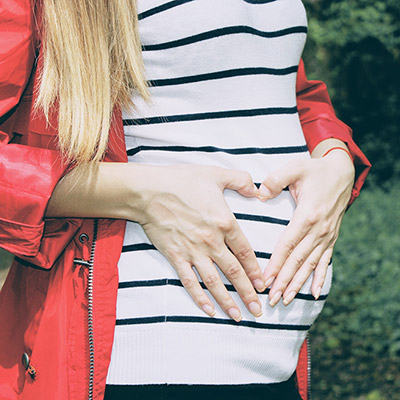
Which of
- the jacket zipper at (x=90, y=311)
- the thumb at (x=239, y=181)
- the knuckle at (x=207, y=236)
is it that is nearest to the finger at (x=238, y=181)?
the thumb at (x=239, y=181)

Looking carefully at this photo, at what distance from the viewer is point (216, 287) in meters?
1.20

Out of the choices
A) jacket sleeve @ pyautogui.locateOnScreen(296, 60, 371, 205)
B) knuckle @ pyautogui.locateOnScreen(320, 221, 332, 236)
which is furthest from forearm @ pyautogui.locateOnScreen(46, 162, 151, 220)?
jacket sleeve @ pyautogui.locateOnScreen(296, 60, 371, 205)

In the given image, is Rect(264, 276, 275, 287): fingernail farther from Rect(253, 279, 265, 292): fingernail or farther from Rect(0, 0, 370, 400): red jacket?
Rect(0, 0, 370, 400): red jacket

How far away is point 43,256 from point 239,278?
417mm

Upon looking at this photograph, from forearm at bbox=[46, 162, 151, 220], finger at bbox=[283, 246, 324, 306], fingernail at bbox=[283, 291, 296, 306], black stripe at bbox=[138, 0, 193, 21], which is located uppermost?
black stripe at bbox=[138, 0, 193, 21]

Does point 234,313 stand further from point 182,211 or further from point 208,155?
point 208,155

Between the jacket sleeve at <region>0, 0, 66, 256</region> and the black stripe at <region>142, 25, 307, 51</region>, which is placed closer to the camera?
the jacket sleeve at <region>0, 0, 66, 256</region>

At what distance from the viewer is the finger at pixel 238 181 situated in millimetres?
1218

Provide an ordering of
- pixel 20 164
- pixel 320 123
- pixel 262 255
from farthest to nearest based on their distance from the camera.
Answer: pixel 320 123
pixel 262 255
pixel 20 164

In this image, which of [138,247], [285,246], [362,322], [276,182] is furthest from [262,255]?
[362,322]

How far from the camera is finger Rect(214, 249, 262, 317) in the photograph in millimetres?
1202

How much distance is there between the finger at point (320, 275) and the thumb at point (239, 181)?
259mm

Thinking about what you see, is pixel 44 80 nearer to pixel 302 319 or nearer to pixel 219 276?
pixel 219 276

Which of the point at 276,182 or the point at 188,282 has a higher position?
the point at 276,182
